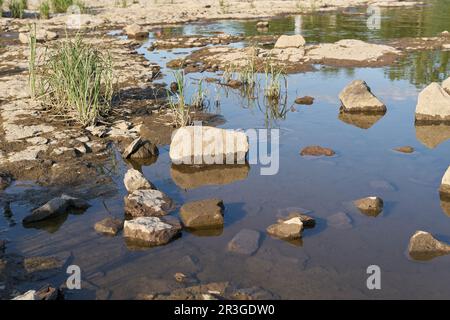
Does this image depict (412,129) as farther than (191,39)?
No

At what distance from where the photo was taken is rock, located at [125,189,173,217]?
5.39m

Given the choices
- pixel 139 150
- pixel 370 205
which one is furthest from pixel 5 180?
pixel 370 205

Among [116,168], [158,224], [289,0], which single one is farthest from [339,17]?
[158,224]

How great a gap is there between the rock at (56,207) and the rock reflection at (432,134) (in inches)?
186

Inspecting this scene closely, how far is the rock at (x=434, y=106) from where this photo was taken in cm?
831

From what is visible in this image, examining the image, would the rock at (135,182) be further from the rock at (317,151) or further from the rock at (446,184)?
the rock at (446,184)

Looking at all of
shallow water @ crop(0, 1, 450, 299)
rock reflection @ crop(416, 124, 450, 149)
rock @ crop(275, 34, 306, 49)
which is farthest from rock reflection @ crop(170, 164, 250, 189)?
rock @ crop(275, 34, 306, 49)

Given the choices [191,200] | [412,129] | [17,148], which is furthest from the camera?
[412,129]

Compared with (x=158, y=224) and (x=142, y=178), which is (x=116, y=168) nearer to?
(x=142, y=178)

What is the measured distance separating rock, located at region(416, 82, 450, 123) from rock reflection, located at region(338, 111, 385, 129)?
67cm

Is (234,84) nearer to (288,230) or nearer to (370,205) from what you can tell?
(370,205)

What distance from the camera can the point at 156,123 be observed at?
8.27 meters

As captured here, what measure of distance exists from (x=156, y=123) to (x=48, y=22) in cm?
1432

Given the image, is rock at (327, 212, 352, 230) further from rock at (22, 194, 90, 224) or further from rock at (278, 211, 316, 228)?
rock at (22, 194, 90, 224)
